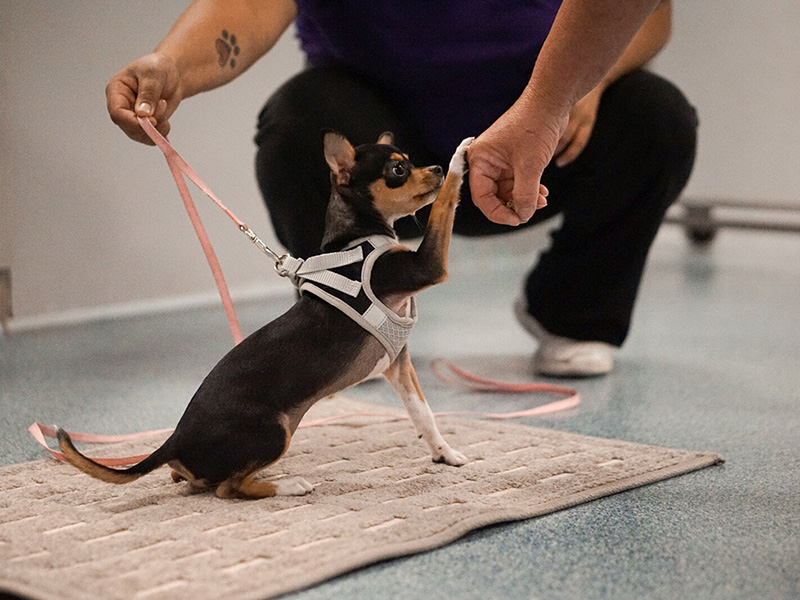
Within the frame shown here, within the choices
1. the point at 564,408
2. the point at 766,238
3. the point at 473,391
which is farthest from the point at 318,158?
the point at 766,238

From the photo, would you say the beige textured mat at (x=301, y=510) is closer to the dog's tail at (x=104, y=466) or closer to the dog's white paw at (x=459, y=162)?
the dog's tail at (x=104, y=466)

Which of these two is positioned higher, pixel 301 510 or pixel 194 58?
pixel 194 58

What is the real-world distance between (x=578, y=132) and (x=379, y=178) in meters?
0.67

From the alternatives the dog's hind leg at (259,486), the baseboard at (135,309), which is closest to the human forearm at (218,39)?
the dog's hind leg at (259,486)

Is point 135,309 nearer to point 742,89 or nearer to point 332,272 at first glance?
point 332,272

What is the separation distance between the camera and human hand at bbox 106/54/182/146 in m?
1.28

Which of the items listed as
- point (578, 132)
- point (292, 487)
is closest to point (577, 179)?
point (578, 132)

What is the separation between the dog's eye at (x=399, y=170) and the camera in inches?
46.9

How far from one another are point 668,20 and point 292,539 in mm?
1431

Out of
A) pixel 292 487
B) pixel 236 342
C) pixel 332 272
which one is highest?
pixel 332 272

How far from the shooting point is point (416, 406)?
1.26 m

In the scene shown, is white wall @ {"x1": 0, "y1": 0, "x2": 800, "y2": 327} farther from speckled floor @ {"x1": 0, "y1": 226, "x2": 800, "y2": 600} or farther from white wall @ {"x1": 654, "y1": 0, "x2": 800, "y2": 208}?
white wall @ {"x1": 654, "y1": 0, "x2": 800, "y2": 208}

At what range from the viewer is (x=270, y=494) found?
113cm

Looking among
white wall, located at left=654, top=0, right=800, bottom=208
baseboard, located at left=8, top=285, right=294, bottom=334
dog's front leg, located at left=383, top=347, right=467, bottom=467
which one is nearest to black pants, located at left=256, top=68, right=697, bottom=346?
dog's front leg, located at left=383, top=347, right=467, bottom=467
